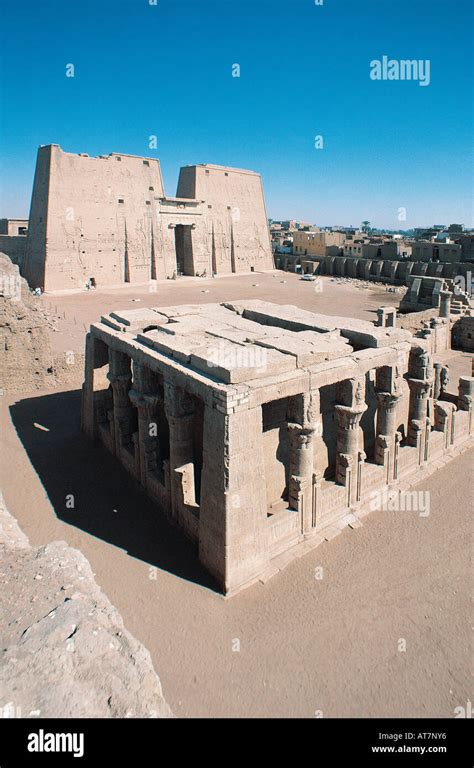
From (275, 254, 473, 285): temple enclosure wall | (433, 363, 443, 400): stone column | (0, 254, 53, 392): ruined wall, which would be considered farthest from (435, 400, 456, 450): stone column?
(275, 254, 473, 285): temple enclosure wall

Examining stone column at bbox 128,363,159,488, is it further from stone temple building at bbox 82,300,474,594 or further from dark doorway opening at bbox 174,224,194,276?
dark doorway opening at bbox 174,224,194,276

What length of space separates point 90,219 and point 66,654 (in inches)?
1195

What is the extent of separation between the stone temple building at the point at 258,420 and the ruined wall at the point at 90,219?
1966 centimetres

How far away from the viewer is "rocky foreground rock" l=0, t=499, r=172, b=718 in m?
3.41

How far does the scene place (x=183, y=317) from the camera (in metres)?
11.7

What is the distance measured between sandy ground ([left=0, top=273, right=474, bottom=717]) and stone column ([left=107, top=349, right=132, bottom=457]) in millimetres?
702

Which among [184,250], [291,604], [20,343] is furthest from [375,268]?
[291,604]

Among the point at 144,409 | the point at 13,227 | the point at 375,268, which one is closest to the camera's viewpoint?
the point at 144,409

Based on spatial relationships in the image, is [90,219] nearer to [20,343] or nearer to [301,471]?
[20,343]

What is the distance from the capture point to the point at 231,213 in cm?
4031

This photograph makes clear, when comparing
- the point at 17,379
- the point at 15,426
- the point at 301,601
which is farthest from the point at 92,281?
the point at 301,601

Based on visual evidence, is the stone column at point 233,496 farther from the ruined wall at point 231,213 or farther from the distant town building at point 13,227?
the distant town building at point 13,227

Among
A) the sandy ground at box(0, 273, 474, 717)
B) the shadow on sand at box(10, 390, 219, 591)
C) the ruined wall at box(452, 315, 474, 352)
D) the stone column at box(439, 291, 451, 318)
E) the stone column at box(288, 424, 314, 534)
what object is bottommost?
the sandy ground at box(0, 273, 474, 717)

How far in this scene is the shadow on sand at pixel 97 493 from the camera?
8.27 metres
